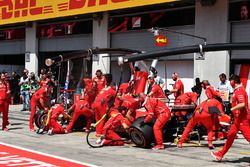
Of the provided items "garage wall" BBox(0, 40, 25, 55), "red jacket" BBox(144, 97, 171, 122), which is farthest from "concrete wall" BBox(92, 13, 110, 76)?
"red jacket" BBox(144, 97, 171, 122)

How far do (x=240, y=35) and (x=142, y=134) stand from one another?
7531 mm

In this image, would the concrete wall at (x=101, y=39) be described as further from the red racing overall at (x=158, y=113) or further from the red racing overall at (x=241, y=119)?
the red racing overall at (x=241, y=119)

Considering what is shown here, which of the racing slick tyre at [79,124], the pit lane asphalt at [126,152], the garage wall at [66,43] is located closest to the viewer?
the pit lane asphalt at [126,152]

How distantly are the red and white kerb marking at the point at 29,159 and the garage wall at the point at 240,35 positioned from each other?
9.33 m

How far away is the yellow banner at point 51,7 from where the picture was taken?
A: 1925cm

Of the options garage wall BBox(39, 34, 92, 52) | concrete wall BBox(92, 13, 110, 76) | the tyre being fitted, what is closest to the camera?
the tyre being fitted

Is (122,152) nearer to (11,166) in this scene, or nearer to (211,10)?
(11,166)

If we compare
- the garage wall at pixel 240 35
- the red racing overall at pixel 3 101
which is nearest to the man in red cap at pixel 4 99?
the red racing overall at pixel 3 101

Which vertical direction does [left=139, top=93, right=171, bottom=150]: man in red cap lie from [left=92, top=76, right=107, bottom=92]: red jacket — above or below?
below

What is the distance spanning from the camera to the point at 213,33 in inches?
666

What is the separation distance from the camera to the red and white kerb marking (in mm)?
8422

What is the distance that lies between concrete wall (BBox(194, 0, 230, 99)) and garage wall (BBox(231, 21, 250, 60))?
253mm

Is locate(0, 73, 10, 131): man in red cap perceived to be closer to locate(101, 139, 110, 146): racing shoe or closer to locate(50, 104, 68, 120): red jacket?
locate(50, 104, 68, 120): red jacket

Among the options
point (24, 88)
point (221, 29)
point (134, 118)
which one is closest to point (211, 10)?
point (221, 29)
